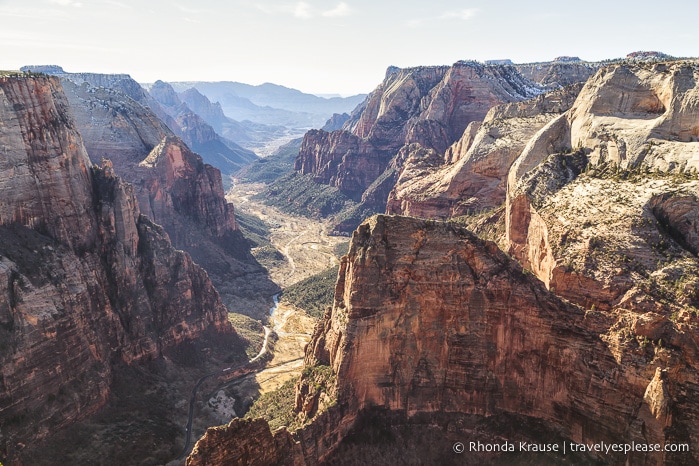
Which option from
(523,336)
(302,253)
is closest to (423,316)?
(523,336)

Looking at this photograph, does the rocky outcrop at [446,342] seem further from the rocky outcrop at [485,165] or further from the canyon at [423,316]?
the rocky outcrop at [485,165]

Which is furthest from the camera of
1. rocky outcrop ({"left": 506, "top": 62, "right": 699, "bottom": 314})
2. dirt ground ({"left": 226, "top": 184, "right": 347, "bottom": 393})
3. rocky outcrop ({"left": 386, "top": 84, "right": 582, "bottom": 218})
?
rocky outcrop ({"left": 386, "top": 84, "right": 582, "bottom": 218})

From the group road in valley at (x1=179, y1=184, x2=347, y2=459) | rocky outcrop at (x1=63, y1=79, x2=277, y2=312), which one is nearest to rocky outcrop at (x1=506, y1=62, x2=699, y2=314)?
road in valley at (x1=179, y1=184, x2=347, y2=459)

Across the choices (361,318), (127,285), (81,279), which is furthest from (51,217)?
(361,318)

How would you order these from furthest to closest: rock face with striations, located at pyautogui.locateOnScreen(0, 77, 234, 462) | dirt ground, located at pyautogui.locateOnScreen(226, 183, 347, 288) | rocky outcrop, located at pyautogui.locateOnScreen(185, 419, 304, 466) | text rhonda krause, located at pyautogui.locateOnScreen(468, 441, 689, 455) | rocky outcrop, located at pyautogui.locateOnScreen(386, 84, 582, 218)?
dirt ground, located at pyautogui.locateOnScreen(226, 183, 347, 288)
rocky outcrop, located at pyautogui.locateOnScreen(386, 84, 582, 218)
rock face with striations, located at pyautogui.locateOnScreen(0, 77, 234, 462)
text rhonda krause, located at pyautogui.locateOnScreen(468, 441, 689, 455)
rocky outcrop, located at pyautogui.locateOnScreen(185, 419, 304, 466)

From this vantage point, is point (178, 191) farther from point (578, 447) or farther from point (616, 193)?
point (578, 447)

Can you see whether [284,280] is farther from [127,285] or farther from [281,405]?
[281,405]

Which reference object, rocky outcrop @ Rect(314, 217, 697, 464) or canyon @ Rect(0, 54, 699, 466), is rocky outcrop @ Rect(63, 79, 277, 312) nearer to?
canyon @ Rect(0, 54, 699, 466)
